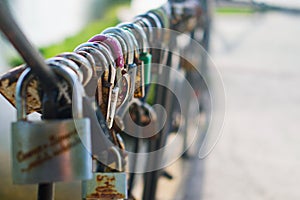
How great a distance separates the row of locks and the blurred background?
9 cm

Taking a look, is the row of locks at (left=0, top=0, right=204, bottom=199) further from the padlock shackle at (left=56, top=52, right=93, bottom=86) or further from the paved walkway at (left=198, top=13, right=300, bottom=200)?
the paved walkway at (left=198, top=13, right=300, bottom=200)

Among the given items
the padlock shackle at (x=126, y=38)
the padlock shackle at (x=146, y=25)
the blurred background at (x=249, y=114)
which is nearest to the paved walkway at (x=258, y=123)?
the blurred background at (x=249, y=114)

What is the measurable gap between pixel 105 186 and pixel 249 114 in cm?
300

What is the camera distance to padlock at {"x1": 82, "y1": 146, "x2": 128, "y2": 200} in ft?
3.37

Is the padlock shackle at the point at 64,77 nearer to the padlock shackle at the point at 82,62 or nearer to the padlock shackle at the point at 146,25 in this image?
the padlock shackle at the point at 82,62

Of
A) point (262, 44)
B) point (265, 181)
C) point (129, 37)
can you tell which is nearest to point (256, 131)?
point (265, 181)

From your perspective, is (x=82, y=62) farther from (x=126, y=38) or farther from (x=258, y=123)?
(x=258, y=123)

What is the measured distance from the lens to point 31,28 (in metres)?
8.40

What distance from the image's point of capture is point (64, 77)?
740 millimetres

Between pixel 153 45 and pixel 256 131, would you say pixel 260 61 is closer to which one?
pixel 256 131

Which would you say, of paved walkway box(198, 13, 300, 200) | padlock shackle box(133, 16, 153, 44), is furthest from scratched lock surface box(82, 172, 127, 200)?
paved walkway box(198, 13, 300, 200)

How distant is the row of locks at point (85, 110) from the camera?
70 centimetres

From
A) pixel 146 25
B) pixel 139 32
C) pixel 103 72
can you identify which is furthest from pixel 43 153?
pixel 146 25

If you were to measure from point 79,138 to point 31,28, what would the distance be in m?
7.88
